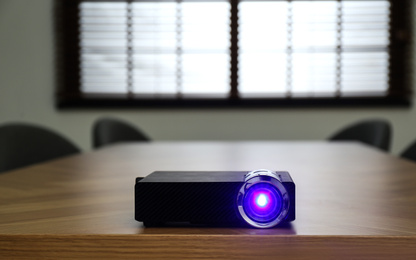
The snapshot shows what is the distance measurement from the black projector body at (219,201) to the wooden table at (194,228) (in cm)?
2

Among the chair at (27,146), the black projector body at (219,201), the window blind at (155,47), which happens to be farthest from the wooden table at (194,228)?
the window blind at (155,47)

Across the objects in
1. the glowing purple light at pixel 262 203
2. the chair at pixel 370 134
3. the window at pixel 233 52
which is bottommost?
the chair at pixel 370 134

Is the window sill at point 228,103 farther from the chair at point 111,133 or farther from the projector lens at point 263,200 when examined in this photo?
the projector lens at point 263,200

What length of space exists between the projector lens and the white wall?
2586 mm

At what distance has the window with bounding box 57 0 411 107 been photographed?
3092mm

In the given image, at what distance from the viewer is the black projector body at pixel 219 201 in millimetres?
554

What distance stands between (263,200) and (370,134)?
7.14 feet

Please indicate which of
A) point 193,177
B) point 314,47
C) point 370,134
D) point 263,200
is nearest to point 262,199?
point 263,200

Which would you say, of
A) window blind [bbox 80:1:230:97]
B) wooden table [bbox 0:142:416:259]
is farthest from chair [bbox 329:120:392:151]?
wooden table [bbox 0:142:416:259]

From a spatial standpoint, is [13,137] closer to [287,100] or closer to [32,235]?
[32,235]

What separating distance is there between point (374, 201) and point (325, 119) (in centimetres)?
244

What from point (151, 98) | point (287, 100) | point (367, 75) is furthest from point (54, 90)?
point (367, 75)

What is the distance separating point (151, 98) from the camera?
3.16 metres

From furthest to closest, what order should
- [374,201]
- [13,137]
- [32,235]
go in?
[13,137] < [374,201] < [32,235]
